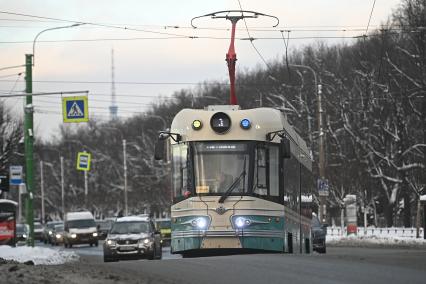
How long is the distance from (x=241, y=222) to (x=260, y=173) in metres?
1.14

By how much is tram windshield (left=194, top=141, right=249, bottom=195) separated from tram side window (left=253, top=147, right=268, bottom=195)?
0.24m

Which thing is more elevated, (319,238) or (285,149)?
(285,149)

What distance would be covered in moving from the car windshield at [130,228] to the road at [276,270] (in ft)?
52.3

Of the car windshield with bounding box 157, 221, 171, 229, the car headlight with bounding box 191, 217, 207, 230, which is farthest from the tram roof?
the car windshield with bounding box 157, 221, 171, 229

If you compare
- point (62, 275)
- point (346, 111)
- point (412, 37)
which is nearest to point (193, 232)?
point (62, 275)

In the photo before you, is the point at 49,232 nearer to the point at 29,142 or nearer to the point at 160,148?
the point at 29,142

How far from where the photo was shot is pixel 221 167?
19922 millimetres

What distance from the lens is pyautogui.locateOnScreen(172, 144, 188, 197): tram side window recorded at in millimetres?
20062

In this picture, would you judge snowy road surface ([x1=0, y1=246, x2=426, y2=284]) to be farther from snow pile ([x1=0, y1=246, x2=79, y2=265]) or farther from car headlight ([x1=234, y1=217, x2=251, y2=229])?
snow pile ([x1=0, y1=246, x2=79, y2=265])

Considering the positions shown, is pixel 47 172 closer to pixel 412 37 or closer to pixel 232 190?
pixel 412 37

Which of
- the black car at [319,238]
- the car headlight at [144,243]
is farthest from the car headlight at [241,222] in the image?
the black car at [319,238]

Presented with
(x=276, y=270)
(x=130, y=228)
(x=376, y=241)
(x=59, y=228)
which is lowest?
(x=59, y=228)

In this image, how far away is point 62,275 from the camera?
15.1m

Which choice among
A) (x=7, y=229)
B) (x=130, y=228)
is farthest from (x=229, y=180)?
(x=7, y=229)
